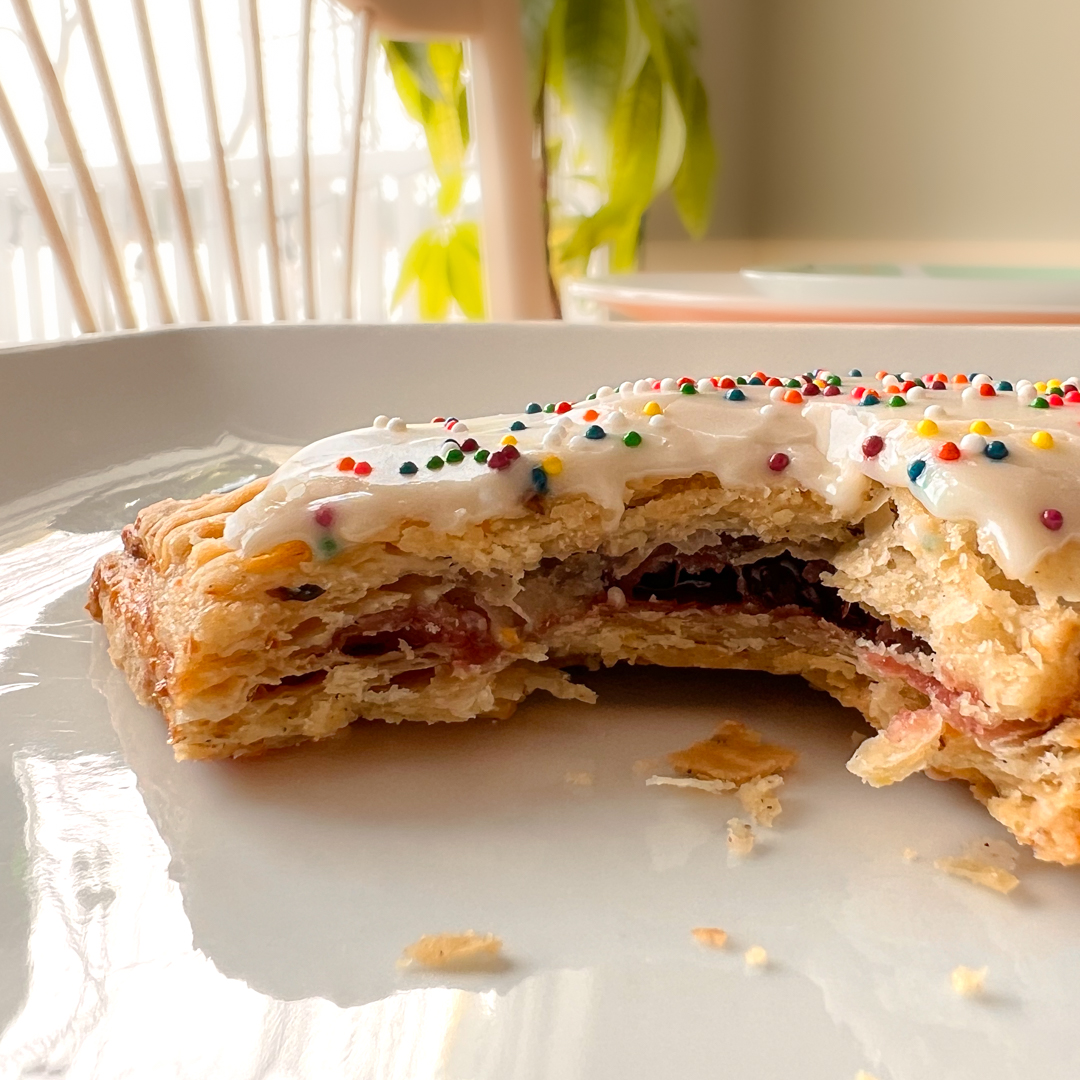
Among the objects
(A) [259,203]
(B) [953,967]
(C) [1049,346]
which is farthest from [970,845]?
(A) [259,203]

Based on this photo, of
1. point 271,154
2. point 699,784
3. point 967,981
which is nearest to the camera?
point 967,981

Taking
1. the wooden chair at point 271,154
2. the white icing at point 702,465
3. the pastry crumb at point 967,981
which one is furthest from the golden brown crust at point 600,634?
the wooden chair at point 271,154

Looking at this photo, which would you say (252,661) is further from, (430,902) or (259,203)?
(259,203)

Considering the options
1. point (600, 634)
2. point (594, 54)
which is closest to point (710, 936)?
point (600, 634)

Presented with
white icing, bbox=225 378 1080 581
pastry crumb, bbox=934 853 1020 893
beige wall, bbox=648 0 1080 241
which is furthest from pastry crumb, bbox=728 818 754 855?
beige wall, bbox=648 0 1080 241

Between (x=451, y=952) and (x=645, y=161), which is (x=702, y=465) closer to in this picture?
(x=451, y=952)

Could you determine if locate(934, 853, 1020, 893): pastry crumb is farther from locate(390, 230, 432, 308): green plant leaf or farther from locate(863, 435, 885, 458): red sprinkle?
locate(390, 230, 432, 308): green plant leaf
